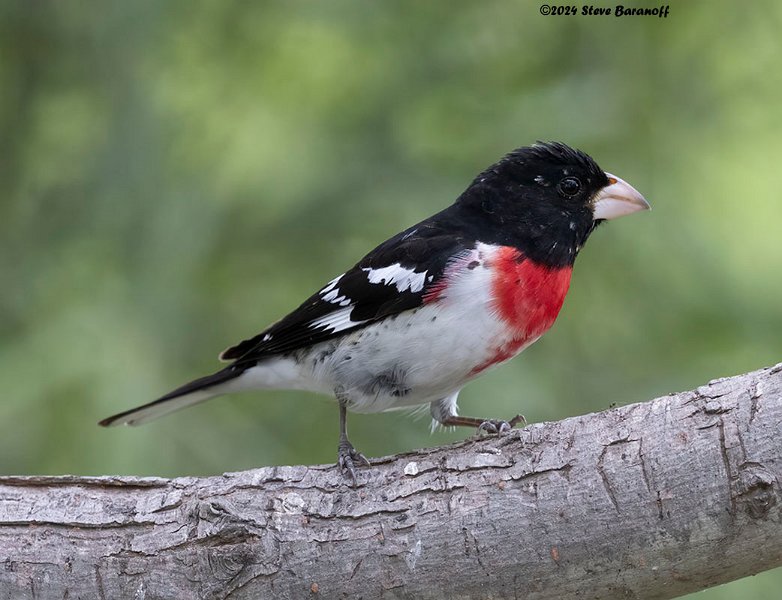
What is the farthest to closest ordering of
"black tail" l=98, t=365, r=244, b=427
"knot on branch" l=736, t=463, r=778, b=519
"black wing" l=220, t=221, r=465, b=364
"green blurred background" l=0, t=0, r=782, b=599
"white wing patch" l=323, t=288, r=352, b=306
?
"green blurred background" l=0, t=0, r=782, b=599 → "black tail" l=98, t=365, r=244, b=427 → "white wing patch" l=323, t=288, r=352, b=306 → "black wing" l=220, t=221, r=465, b=364 → "knot on branch" l=736, t=463, r=778, b=519

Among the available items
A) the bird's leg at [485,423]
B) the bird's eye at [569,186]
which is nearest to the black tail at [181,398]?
the bird's leg at [485,423]

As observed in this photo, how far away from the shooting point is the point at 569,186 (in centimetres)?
331

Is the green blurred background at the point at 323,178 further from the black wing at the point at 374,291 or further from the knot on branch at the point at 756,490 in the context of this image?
the knot on branch at the point at 756,490

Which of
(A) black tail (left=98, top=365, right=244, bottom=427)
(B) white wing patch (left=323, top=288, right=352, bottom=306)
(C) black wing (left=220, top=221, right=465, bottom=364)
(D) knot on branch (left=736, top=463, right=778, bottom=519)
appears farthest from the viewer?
(A) black tail (left=98, top=365, right=244, bottom=427)

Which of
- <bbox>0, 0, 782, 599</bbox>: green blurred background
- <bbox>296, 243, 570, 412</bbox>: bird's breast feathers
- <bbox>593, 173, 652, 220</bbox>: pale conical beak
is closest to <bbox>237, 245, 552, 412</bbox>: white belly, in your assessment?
<bbox>296, 243, 570, 412</bbox>: bird's breast feathers

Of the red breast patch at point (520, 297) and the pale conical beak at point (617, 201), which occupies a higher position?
the pale conical beak at point (617, 201)

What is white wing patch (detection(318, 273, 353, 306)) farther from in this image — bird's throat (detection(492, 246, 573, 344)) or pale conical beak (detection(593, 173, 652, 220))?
pale conical beak (detection(593, 173, 652, 220))

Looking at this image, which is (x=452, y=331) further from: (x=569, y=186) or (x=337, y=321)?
(x=569, y=186)

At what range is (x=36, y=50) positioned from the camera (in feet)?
14.5

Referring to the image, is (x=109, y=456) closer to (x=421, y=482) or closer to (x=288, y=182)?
(x=288, y=182)

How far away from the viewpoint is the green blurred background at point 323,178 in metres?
4.00

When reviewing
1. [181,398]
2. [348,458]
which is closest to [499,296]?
[348,458]

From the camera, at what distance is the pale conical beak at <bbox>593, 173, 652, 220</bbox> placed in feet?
10.8

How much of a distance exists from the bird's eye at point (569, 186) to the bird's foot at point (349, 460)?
3.73 ft
